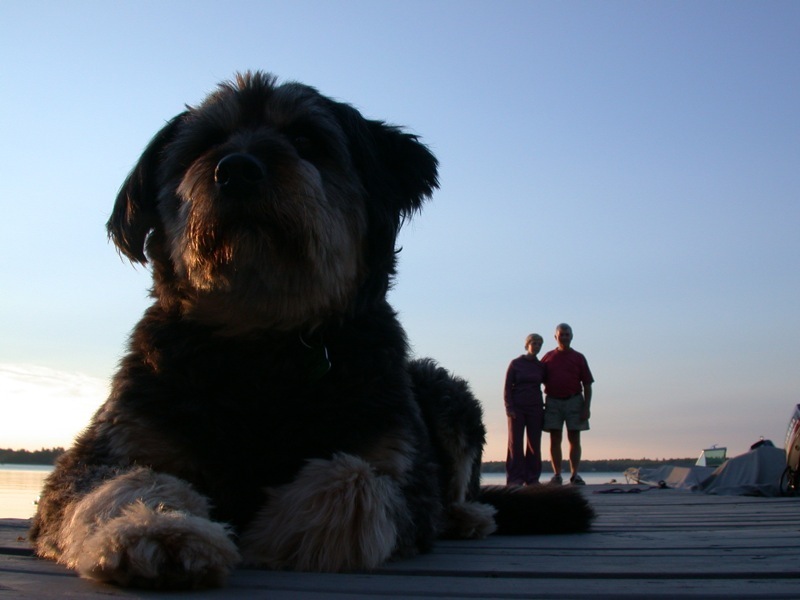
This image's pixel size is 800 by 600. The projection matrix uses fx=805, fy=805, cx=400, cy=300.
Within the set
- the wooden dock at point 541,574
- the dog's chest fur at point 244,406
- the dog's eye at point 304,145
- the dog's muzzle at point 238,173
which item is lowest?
the wooden dock at point 541,574

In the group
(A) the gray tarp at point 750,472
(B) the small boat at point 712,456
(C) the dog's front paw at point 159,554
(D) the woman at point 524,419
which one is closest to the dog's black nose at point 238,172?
(C) the dog's front paw at point 159,554

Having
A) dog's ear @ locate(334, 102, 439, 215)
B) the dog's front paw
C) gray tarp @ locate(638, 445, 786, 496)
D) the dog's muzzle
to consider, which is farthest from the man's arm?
the dog's front paw

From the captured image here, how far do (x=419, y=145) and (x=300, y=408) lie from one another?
1610 millimetres

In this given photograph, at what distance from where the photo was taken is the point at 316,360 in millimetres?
3268

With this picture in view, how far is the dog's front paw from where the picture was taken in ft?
7.11

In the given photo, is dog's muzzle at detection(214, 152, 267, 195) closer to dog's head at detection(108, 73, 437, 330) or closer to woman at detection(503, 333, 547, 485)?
dog's head at detection(108, 73, 437, 330)

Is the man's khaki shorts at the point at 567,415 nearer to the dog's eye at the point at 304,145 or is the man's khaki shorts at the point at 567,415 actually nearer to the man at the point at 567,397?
the man at the point at 567,397

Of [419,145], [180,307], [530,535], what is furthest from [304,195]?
[530,535]

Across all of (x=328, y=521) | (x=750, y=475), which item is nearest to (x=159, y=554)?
(x=328, y=521)

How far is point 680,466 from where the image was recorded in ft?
50.0

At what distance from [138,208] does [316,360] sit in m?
1.23

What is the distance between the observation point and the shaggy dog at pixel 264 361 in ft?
9.42

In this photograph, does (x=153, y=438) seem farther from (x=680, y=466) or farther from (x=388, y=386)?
(x=680, y=466)

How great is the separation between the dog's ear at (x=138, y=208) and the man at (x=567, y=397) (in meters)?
9.16
